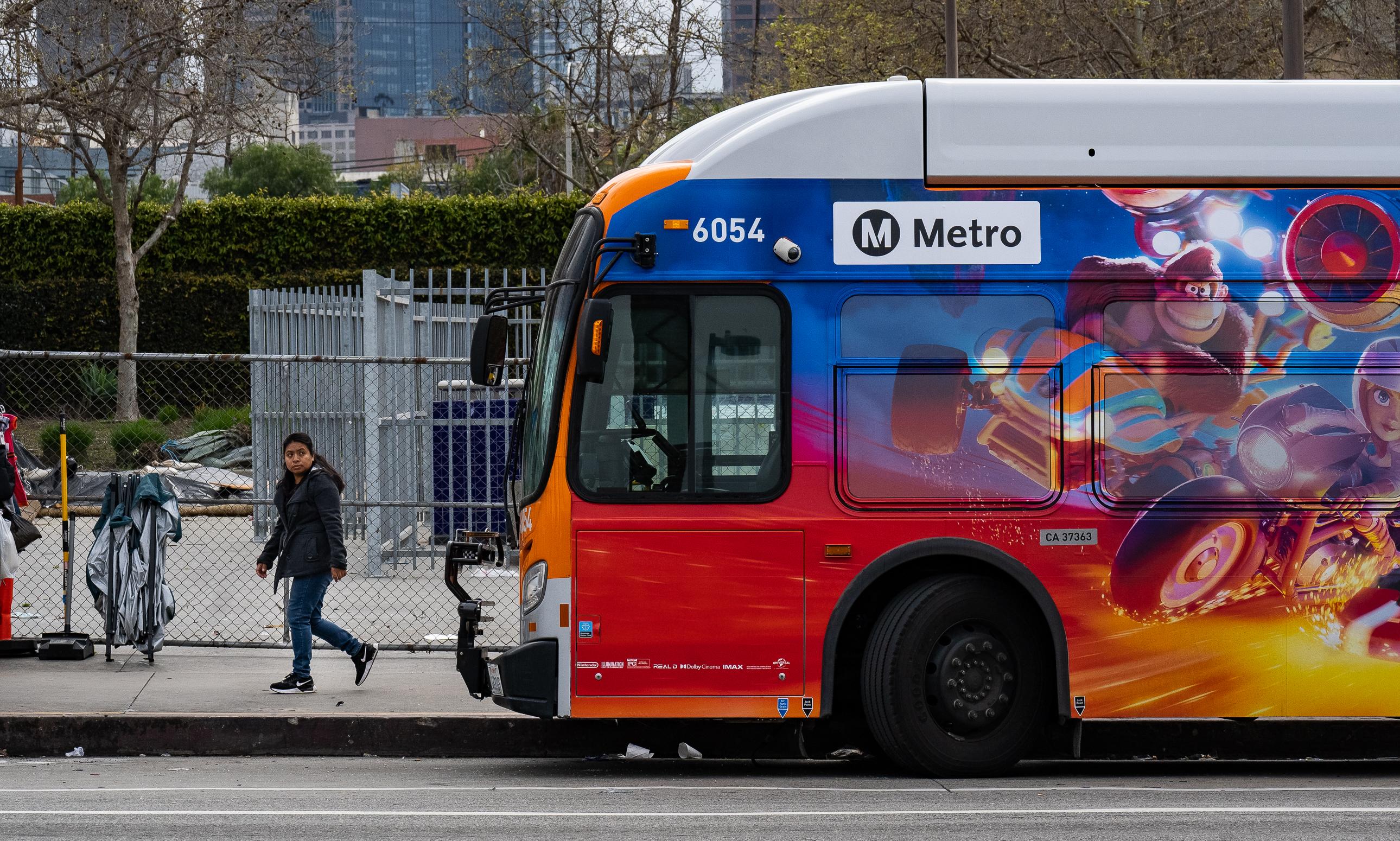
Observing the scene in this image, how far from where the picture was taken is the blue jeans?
8.98m

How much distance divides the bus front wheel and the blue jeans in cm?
351

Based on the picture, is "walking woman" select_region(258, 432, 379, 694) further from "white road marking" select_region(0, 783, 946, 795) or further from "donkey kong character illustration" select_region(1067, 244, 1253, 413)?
"donkey kong character illustration" select_region(1067, 244, 1253, 413)

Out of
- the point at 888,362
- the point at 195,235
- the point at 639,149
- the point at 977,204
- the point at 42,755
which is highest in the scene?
the point at 639,149

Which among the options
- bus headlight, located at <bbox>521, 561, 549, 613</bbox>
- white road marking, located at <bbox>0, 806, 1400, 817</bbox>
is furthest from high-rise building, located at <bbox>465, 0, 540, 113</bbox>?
white road marking, located at <bbox>0, 806, 1400, 817</bbox>

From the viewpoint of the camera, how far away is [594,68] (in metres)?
32.1

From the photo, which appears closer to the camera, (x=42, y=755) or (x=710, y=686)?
(x=710, y=686)

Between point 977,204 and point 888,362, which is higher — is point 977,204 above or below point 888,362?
above

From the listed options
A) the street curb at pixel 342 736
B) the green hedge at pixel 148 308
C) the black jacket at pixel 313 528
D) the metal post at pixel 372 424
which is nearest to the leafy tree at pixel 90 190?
the green hedge at pixel 148 308

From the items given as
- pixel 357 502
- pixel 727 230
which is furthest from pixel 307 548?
pixel 727 230

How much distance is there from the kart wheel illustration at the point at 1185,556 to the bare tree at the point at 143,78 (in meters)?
14.3

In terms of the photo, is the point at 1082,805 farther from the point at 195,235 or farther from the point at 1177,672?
the point at 195,235

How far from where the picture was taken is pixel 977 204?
7.21 metres

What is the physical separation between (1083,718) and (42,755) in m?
5.33

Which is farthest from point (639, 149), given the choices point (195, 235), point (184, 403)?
point (184, 403)
